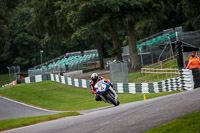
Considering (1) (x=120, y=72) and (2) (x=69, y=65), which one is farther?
(2) (x=69, y=65)

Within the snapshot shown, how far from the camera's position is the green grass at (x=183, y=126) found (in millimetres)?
6755

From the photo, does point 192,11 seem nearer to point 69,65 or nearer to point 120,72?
point 120,72

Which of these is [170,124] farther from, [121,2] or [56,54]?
[56,54]

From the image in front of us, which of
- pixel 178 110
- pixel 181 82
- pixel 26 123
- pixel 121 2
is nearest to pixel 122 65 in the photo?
pixel 121 2

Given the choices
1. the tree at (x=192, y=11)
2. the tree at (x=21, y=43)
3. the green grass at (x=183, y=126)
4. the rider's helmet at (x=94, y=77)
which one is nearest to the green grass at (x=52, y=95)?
the rider's helmet at (x=94, y=77)

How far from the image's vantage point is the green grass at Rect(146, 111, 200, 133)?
6755 mm

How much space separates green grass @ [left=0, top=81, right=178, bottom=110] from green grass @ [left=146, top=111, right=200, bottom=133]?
14.7 meters

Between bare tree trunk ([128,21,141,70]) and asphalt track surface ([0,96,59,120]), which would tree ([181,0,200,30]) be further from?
asphalt track surface ([0,96,59,120])

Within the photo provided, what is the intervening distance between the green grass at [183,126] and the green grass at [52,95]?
14678mm

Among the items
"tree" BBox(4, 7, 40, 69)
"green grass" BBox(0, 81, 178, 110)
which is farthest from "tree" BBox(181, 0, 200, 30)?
"tree" BBox(4, 7, 40, 69)

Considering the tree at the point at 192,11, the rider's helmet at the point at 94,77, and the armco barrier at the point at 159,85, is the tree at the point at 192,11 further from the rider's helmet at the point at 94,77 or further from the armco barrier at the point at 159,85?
the rider's helmet at the point at 94,77

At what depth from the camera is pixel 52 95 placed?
96.9ft

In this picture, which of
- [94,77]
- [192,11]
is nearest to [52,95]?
[94,77]

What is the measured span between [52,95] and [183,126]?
23.2m
